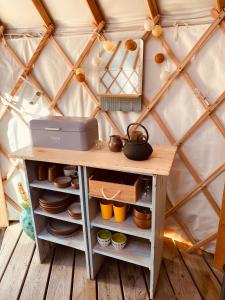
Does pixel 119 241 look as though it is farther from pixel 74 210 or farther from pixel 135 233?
pixel 74 210

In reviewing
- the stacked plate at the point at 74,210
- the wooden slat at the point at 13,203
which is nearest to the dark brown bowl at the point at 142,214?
the stacked plate at the point at 74,210

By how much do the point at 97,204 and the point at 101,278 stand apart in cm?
57

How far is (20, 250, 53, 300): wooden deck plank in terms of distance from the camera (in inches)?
61.5

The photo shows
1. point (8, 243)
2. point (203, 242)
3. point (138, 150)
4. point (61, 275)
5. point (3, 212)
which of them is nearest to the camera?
point (138, 150)

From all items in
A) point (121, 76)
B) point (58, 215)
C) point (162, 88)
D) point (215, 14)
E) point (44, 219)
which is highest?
point (215, 14)

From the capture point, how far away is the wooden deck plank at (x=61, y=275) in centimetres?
156

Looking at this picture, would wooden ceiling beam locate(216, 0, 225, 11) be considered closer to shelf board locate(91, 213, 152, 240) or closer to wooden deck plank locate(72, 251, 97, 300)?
shelf board locate(91, 213, 152, 240)

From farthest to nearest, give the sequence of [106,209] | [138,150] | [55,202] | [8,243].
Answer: [8,243] < [55,202] < [106,209] < [138,150]

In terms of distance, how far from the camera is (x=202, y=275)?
170cm

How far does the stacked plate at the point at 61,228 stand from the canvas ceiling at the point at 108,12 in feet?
4.87

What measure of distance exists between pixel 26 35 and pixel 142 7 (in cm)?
93

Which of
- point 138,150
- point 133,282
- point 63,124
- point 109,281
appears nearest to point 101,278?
point 109,281

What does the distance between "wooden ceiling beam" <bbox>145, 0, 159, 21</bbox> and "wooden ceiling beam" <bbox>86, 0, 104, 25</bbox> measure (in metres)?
0.34

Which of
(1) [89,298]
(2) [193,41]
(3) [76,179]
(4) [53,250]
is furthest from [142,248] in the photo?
(2) [193,41]
